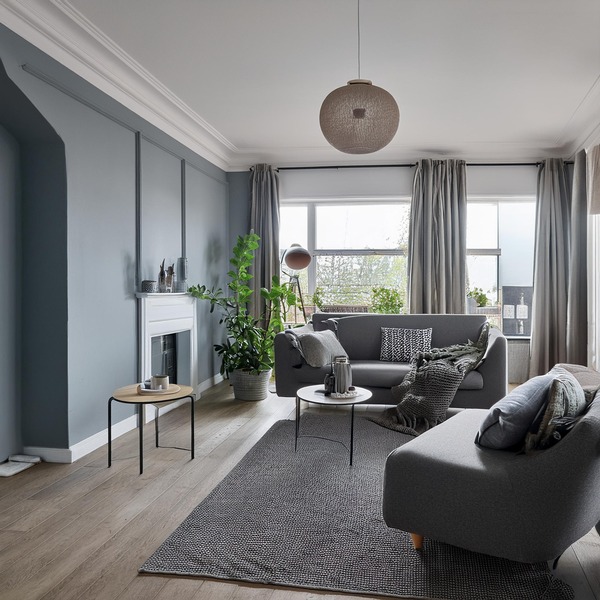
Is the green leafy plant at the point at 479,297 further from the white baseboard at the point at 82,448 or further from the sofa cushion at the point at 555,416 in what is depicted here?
the sofa cushion at the point at 555,416

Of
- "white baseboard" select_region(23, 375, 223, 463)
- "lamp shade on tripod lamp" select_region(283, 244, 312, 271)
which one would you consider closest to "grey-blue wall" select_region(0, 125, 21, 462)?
"white baseboard" select_region(23, 375, 223, 463)

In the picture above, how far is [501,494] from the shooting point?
6.52 ft

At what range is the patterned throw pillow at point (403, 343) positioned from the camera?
4871 mm

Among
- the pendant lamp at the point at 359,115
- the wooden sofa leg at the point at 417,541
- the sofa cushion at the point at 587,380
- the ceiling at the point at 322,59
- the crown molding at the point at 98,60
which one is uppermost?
the ceiling at the point at 322,59

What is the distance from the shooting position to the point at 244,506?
2.66 metres

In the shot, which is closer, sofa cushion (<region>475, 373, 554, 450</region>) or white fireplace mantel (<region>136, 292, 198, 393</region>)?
sofa cushion (<region>475, 373, 554, 450</region>)

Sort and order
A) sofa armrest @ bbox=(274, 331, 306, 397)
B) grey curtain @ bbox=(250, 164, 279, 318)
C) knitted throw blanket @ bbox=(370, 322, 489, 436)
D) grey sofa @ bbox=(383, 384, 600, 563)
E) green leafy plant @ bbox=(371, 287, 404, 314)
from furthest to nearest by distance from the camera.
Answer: grey curtain @ bbox=(250, 164, 279, 318)
green leafy plant @ bbox=(371, 287, 404, 314)
sofa armrest @ bbox=(274, 331, 306, 397)
knitted throw blanket @ bbox=(370, 322, 489, 436)
grey sofa @ bbox=(383, 384, 600, 563)

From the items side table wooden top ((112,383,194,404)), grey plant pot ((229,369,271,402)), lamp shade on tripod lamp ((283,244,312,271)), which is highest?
lamp shade on tripod lamp ((283,244,312,271))

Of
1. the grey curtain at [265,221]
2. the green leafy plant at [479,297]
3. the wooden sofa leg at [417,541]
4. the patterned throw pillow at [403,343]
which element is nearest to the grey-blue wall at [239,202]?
the grey curtain at [265,221]

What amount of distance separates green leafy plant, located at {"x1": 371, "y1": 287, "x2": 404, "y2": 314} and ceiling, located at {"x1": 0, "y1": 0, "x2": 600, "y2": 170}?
5.66 ft

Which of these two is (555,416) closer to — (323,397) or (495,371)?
(323,397)

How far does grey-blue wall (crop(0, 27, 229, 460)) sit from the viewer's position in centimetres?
334

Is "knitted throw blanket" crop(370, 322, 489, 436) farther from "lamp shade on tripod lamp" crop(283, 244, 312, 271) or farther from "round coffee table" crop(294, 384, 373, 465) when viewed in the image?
"lamp shade on tripod lamp" crop(283, 244, 312, 271)

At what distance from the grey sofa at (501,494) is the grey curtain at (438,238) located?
3956mm
